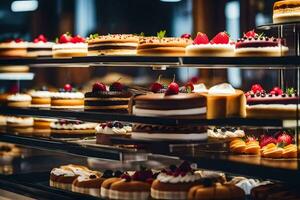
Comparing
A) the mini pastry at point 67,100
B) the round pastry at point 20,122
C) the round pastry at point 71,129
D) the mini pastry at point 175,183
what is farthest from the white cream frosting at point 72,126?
the mini pastry at point 175,183

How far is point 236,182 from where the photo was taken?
4941 mm

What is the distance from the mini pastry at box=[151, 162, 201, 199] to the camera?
4.62 metres

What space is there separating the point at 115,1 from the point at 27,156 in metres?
2.13

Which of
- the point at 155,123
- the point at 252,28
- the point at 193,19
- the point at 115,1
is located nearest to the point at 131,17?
the point at 115,1

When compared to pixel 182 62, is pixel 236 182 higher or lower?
lower

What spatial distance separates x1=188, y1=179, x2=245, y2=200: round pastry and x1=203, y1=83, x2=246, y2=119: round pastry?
506mm

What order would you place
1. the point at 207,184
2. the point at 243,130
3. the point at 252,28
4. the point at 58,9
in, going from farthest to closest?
1. the point at 58,9
2. the point at 252,28
3. the point at 243,130
4. the point at 207,184

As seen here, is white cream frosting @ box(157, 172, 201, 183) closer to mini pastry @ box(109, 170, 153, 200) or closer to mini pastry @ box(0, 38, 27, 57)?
mini pastry @ box(109, 170, 153, 200)

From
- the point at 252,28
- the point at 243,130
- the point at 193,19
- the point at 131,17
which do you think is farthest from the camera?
the point at 131,17

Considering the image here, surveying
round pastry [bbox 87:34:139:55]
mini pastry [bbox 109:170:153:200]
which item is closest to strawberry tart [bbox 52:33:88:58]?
round pastry [bbox 87:34:139:55]

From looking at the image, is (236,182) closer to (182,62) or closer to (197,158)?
(197,158)

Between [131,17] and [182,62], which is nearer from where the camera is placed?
[182,62]

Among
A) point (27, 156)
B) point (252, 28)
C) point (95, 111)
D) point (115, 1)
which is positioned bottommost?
point (27, 156)

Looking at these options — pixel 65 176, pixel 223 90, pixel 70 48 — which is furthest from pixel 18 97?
pixel 223 90
